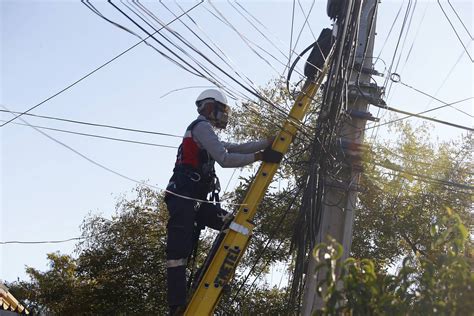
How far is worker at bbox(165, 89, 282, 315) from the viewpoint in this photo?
21.4 ft

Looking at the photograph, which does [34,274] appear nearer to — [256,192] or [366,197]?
[366,197]

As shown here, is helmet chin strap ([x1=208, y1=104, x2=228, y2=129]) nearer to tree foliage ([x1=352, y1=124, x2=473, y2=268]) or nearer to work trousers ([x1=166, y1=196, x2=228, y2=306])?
work trousers ([x1=166, y1=196, x2=228, y2=306])

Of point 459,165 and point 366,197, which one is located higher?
point 459,165

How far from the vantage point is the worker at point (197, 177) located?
257 inches

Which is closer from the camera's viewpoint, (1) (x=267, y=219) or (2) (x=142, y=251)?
(1) (x=267, y=219)

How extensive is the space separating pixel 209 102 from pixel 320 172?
127 cm

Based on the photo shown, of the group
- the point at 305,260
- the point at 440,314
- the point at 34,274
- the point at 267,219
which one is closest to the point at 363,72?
the point at 305,260

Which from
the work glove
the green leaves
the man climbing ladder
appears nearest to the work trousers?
the man climbing ladder

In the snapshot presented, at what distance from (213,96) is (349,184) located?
1.62 m

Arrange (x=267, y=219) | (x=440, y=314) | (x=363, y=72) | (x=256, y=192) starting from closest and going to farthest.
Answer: (x=440, y=314) → (x=256, y=192) → (x=363, y=72) → (x=267, y=219)

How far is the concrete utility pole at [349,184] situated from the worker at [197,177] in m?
1.06

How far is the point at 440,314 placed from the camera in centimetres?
402

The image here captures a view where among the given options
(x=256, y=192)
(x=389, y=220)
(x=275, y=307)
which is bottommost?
(x=256, y=192)

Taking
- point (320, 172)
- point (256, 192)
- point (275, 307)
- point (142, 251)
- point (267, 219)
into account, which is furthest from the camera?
point (142, 251)
